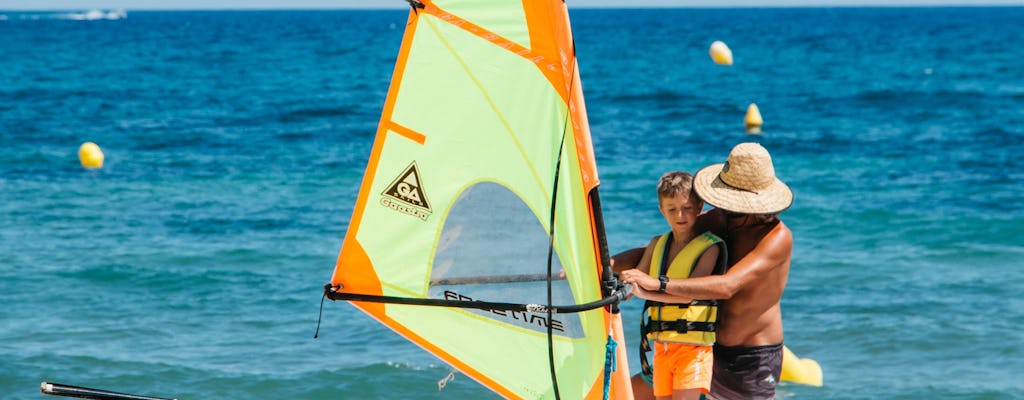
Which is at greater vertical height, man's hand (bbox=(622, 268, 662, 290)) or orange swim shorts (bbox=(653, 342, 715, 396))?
man's hand (bbox=(622, 268, 662, 290))

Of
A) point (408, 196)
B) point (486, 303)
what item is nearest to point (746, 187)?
point (486, 303)

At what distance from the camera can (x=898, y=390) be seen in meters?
8.88

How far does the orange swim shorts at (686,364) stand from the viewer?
4406 mm

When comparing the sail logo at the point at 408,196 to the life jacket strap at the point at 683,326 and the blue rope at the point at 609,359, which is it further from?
the life jacket strap at the point at 683,326

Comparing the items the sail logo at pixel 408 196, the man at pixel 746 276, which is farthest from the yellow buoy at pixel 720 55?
the sail logo at pixel 408 196

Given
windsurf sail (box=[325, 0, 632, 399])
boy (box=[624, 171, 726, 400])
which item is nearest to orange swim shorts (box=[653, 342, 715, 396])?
boy (box=[624, 171, 726, 400])

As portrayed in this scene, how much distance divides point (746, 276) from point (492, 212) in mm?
970

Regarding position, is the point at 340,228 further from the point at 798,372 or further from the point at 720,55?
the point at 720,55

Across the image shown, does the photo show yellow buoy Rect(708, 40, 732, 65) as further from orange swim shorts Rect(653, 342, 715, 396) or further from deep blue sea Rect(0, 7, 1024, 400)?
orange swim shorts Rect(653, 342, 715, 396)

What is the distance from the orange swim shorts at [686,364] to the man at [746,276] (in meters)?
0.10

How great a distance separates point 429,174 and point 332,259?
27.4 feet

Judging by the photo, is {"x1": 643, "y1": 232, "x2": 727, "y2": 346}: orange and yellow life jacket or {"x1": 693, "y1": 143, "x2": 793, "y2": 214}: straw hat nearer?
{"x1": 693, "y1": 143, "x2": 793, "y2": 214}: straw hat

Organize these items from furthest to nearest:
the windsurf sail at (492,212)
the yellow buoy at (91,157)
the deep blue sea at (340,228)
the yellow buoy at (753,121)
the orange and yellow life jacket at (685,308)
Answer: the yellow buoy at (753,121), the yellow buoy at (91,157), the deep blue sea at (340,228), the orange and yellow life jacket at (685,308), the windsurf sail at (492,212)

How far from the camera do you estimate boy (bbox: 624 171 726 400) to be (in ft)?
13.9
